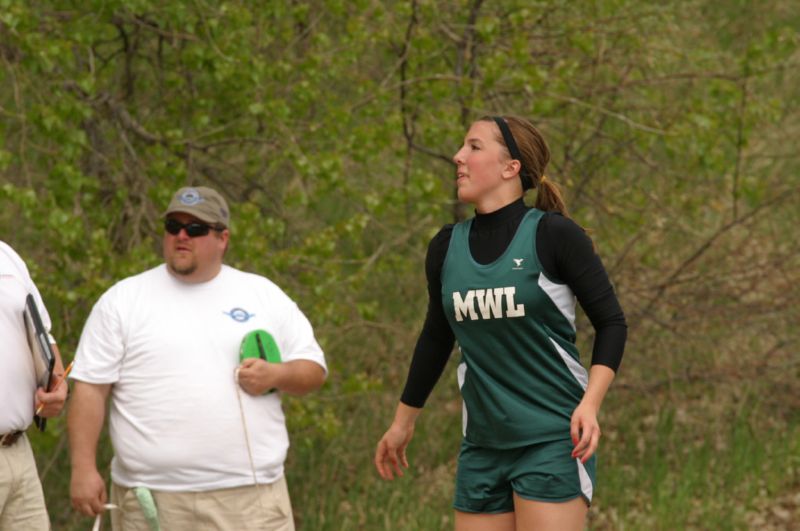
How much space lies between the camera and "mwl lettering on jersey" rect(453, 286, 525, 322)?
12.5 feet

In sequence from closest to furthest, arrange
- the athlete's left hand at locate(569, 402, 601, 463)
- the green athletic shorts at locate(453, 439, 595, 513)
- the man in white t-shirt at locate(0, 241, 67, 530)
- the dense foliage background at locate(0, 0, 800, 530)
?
the athlete's left hand at locate(569, 402, 601, 463) < the green athletic shorts at locate(453, 439, 595, 513) < the man in white t-shirt at locate(0, 241, 67, 530) < the dense foliage background at locate(0, 0, 800, 530)

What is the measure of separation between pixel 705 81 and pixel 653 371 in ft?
7.17

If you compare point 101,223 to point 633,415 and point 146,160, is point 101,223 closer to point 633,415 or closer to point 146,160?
point 146,160

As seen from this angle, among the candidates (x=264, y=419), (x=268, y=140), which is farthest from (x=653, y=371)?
(x=264, y=419)

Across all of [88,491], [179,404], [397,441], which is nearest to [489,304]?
[397,441]

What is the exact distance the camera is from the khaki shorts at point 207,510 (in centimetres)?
441

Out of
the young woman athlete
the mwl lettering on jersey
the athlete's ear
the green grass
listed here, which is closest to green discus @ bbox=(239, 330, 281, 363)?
→ the young woman athlete

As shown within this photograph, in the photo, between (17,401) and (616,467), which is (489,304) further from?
(616,467)

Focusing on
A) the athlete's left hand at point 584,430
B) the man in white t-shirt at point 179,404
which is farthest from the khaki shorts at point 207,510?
the athlete's left hand at point 584,430

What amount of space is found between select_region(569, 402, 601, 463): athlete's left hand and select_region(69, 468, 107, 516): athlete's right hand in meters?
1.64

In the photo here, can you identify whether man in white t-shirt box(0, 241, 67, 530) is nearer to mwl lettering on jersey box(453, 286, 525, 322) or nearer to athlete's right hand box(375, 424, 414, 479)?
athlete's right hand box(375, 424, 414, 479)

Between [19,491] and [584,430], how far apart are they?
6.19ft

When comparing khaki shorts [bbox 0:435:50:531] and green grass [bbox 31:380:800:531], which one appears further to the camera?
green grass [bbox 31:380:800:531]

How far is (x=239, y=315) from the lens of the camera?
448 cm
